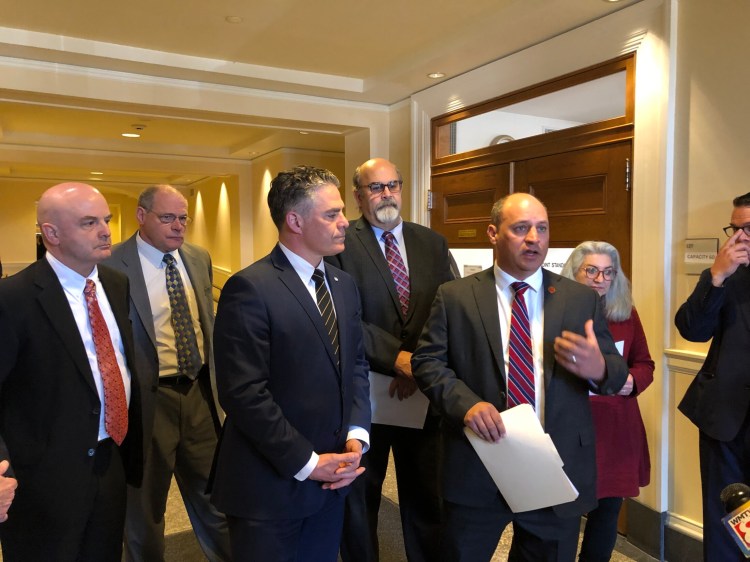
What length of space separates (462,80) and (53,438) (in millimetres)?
3464

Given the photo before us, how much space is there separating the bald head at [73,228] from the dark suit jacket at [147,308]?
581mm

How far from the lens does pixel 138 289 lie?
7.85ft

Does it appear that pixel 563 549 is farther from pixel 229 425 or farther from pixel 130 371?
pixel 130 371

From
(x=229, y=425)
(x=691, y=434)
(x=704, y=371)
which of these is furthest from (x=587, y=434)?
(x=691, y=434)

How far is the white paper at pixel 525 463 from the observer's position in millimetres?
1522

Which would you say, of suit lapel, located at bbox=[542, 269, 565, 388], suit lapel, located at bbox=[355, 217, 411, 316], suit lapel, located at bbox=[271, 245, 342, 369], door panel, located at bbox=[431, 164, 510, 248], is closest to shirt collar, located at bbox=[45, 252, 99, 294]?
suit lapel, located at bbox=[271, 245, 342, 369]

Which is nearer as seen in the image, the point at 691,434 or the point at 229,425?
the point at 229,425

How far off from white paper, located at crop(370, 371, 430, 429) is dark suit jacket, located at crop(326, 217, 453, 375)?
0.08 meters

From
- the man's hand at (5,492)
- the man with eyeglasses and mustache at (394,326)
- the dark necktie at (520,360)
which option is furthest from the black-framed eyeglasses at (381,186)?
the man's hand at (5,492)

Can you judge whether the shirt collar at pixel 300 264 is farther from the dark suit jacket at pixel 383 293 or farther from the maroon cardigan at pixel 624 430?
the maroon cardigan at pixel 624 430

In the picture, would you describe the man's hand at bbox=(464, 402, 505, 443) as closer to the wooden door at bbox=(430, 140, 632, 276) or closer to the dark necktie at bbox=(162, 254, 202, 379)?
the dark necktie at bbox=(162, 254, 202, 379)

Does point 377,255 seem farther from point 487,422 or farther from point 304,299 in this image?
point 487,422

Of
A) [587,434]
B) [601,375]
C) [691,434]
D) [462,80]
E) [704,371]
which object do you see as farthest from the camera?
[462,80]

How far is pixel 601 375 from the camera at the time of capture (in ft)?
5.16
